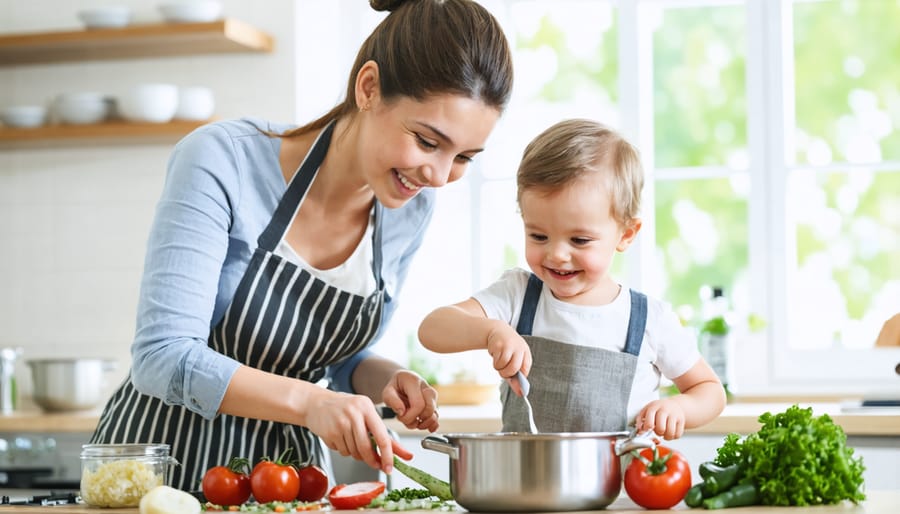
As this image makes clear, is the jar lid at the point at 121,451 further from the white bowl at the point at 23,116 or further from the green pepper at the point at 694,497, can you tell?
the white bowl at the point at 23,116

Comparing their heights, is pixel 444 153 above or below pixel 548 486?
above

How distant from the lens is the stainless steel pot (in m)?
3.45

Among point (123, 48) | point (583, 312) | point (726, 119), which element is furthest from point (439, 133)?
point (726, 119)

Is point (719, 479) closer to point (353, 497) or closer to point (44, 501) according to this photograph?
point (353, 497)

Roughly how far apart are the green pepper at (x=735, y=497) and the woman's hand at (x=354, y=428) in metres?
0.43

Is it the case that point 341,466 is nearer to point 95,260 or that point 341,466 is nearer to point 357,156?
point 357,156

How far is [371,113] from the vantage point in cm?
186

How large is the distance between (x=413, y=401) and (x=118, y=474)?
0.48 m

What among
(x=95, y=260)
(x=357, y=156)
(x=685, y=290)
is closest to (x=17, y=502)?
(x=357, y=156)

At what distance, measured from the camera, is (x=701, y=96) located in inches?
279

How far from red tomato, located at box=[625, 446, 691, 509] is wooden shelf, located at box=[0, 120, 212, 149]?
2.53 meters

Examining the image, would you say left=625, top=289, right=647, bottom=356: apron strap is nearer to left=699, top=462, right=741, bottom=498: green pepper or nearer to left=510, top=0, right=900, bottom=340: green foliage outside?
left=699, top=462, right=741, bottom=498: green pepper

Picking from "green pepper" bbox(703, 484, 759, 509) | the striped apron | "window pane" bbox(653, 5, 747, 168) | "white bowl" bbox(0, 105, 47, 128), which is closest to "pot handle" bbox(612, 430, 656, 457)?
"green pepper" bbox(703, 484, 759, 509)

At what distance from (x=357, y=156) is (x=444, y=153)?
10.6 inches
